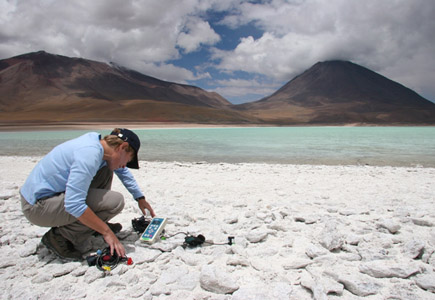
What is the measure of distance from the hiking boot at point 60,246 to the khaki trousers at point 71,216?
0.20 ft

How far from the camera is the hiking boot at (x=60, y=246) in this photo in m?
2.49

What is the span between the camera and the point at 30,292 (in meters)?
2.10

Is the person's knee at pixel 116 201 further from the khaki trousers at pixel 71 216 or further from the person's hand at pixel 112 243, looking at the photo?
the person's hand at pixel 112 243

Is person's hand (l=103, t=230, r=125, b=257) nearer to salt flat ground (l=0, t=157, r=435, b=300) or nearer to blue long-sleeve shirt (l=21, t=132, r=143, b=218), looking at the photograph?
salt flat ground (l=0, t=157, r=435, b=300)

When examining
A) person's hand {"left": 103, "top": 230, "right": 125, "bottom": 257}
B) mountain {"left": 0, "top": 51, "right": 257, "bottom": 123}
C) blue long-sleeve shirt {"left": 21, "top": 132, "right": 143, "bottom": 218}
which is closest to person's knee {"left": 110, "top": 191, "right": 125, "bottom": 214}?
person's hand {"left": 103, "top": 230, "right": 125, "bottom": 257}

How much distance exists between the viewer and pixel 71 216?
7.86ft

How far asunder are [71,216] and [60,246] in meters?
0.35

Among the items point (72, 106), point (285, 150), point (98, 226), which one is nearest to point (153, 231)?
point (98, 226)

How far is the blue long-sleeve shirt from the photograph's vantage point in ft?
6.91

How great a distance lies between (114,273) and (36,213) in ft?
2.66

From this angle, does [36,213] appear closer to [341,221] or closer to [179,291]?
[179,291]

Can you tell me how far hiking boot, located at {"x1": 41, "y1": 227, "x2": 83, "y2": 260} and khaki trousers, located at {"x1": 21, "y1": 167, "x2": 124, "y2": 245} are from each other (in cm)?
6

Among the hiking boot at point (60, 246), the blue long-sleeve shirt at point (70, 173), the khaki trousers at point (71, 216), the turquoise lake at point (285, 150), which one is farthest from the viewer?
the turquoise lake at point (285, 150)

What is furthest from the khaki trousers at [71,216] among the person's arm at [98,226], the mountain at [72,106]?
the mountain at [72,106]
